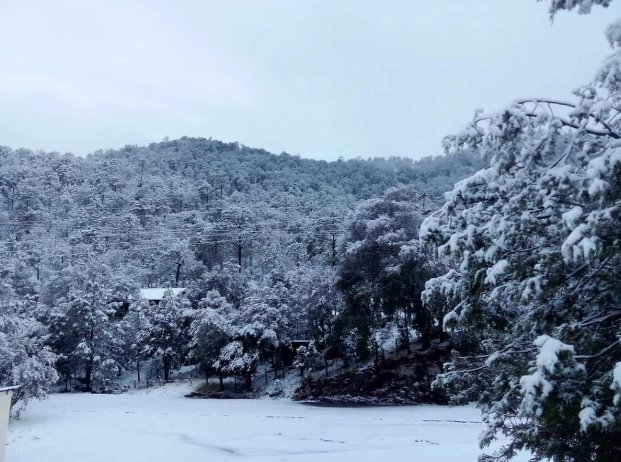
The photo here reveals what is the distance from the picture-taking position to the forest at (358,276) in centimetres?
421

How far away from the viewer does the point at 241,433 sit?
1468 centimetres

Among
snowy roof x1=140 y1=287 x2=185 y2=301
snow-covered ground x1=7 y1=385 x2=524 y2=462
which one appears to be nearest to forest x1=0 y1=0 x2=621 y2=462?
snowy roof x1=140 y1=287 x2=185 y2=301

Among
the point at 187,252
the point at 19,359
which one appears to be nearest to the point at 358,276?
the point at 19,359

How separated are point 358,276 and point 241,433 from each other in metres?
9.49

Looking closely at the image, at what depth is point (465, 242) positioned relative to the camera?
4625 mm

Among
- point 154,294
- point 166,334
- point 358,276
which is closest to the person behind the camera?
point 358,276

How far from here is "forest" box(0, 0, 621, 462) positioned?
13.8 feet

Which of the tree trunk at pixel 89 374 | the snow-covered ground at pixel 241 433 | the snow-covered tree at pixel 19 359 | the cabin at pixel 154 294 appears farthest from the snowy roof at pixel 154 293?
the snow-covered tree at pixel 19 359

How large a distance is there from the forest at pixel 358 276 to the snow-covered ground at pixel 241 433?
212 cm

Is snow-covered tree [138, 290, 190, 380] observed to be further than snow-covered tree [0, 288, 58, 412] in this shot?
Yes

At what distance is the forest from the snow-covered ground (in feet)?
6.94

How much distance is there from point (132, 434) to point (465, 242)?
13011 millimetres

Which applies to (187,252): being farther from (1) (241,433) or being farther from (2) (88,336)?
(1) (241,433)

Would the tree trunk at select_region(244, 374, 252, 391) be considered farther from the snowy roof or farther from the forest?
the snowy roof
